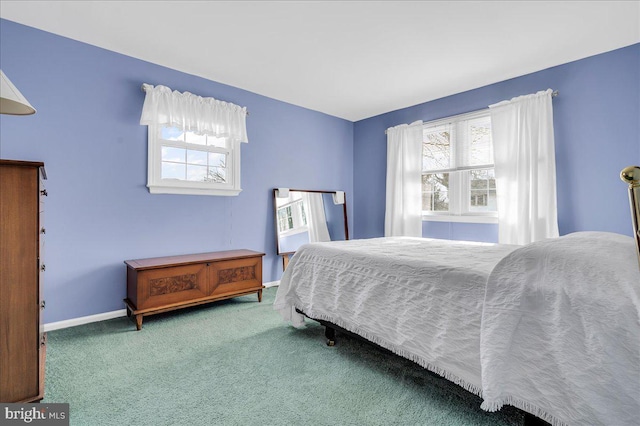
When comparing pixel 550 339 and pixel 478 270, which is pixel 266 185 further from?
pixel 550 339

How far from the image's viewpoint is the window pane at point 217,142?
3592 mm

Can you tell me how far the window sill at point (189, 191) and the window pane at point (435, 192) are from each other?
2524mm

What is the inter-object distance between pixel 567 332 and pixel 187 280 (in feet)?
9.28

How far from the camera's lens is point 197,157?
11.5ft

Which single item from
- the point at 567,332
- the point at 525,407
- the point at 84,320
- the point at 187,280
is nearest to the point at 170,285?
the point at 187,280

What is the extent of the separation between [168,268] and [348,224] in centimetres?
301

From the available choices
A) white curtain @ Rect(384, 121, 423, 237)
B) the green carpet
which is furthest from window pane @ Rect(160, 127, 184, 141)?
white curtain @ Rect(384, 121, 423, 237)

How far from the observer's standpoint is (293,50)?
2881 mm

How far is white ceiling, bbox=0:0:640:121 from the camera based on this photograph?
2.27m

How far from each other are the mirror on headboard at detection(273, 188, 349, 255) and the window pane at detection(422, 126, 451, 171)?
1.38m

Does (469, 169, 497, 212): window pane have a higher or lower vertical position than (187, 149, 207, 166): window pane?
lower

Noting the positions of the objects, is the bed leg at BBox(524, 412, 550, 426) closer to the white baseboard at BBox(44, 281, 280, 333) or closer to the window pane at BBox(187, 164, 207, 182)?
the white baseboard at BBox(44, 281, 280, 333)

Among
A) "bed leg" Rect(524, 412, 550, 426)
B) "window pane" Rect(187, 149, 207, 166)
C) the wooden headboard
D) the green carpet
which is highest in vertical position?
"window pane" Rect(187, 149, 207, 166)

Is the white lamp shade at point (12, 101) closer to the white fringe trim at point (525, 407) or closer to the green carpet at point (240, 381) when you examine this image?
the green carpet at point (240, 381)
